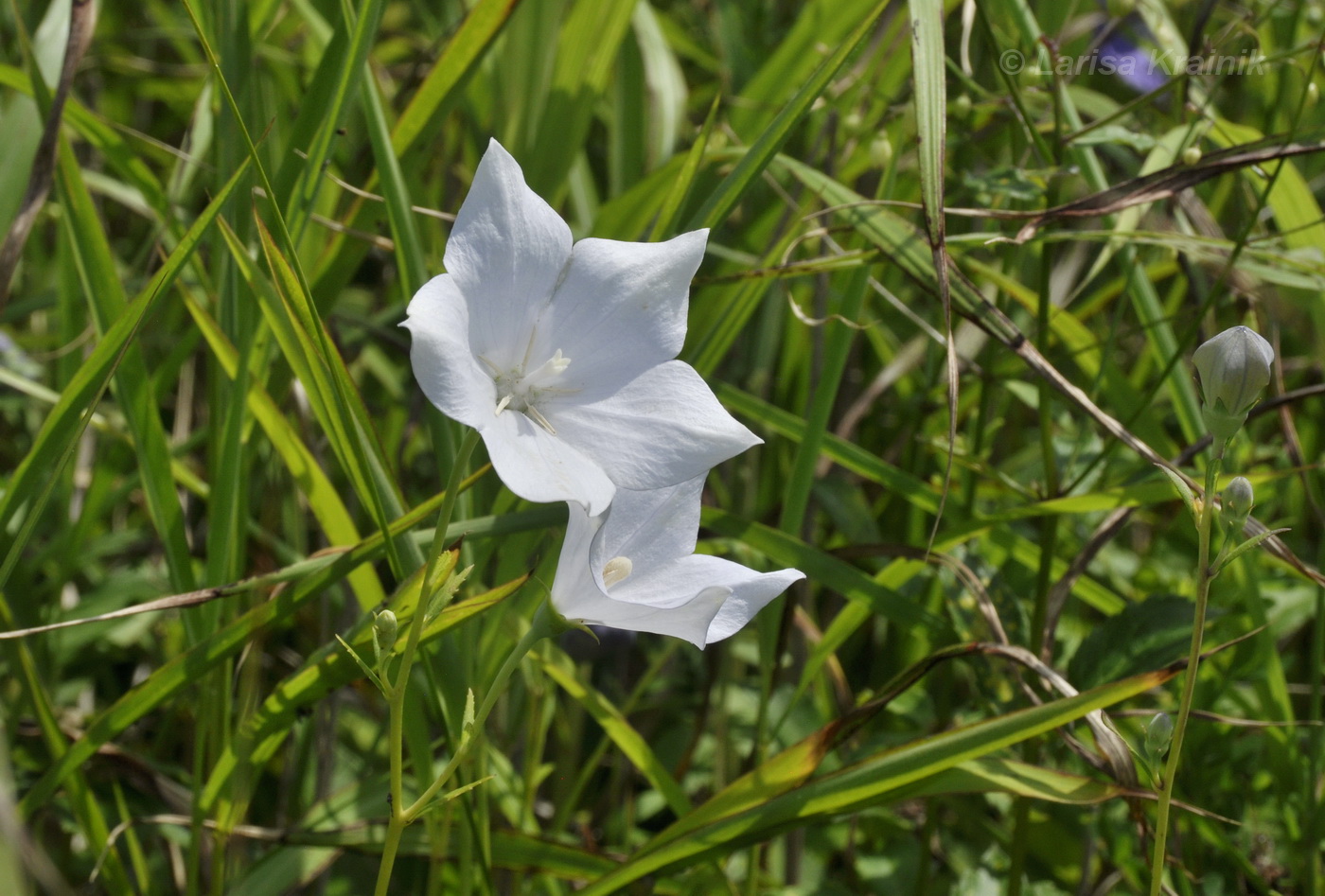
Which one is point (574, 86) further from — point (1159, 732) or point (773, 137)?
point (1159, 732)

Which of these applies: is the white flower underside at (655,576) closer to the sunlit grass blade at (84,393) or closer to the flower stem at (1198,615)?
the flower stem at (1198,615)

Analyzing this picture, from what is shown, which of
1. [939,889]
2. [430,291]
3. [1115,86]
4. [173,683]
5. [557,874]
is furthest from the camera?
[1115,86]

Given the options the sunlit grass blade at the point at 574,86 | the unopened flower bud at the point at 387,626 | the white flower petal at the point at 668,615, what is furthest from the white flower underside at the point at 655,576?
the sunlit grass blade at the point at 574,86

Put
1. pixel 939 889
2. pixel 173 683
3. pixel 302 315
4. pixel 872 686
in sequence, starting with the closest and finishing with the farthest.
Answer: pixel 302 315 → pixel 173 683 → pixel 939 889 → pixel 872 686

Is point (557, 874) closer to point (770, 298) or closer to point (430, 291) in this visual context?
point (430, 291)

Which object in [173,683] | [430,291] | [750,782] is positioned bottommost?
[750,782]

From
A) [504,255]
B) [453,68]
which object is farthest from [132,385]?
[504,255]

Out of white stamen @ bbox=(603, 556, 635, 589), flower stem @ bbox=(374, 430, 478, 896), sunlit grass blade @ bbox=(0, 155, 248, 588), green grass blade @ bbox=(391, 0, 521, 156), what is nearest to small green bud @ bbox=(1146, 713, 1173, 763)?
white stamen @ bbox=(603, 556, 635, 589)

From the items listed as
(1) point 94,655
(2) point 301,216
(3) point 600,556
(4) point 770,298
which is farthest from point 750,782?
(1) point 94,655
